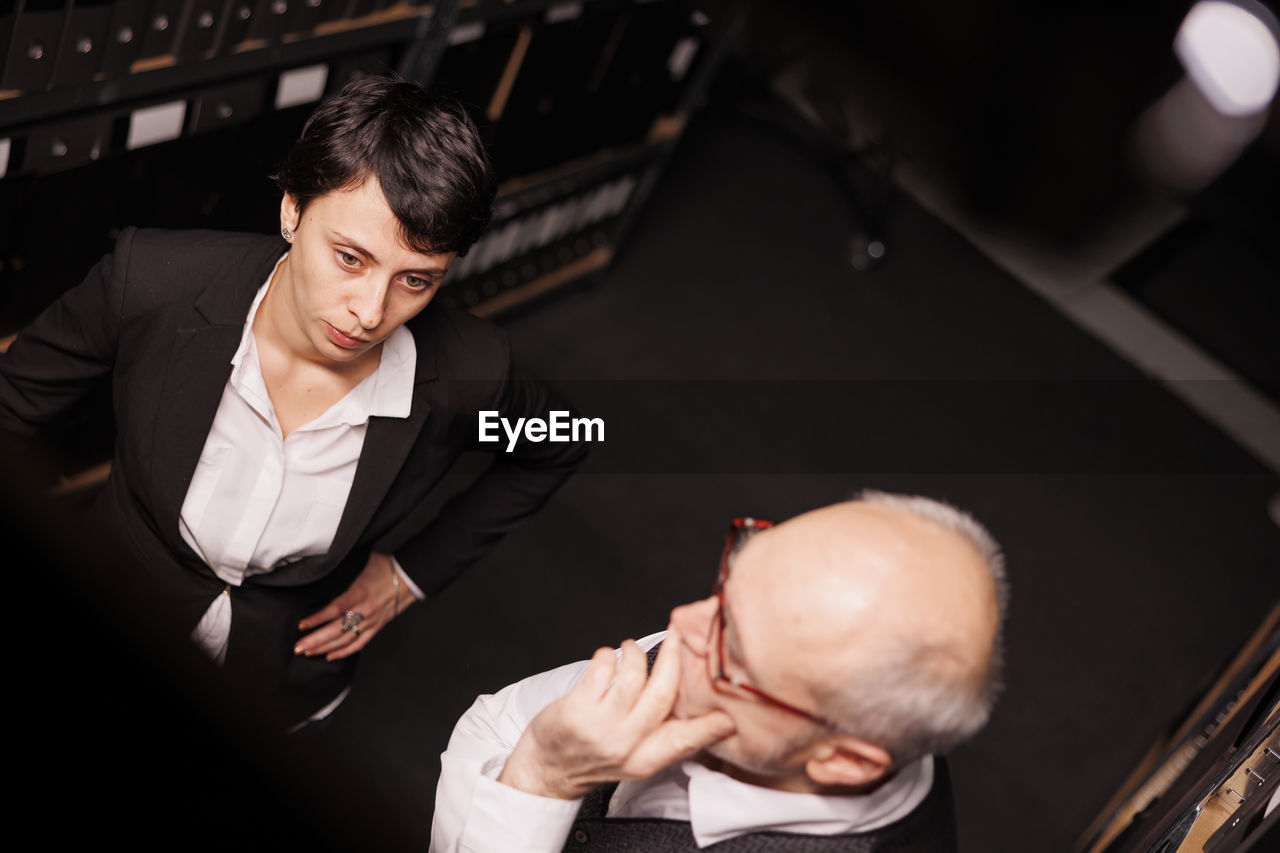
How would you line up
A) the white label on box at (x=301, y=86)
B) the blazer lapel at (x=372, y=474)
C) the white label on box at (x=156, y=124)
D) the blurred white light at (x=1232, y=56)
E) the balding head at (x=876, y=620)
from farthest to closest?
the white label on box at (x=301, y=86) → the white label on box at (x=156, y=124) → the blurred white light at (x=1232, y=56) → the blazer lapel at (x=372, y=474) → the balding head at (x=876, y=620)

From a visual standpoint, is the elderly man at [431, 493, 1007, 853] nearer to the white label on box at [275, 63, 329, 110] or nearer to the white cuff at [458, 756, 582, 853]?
the white cuff at [458, 756, 582, 853]

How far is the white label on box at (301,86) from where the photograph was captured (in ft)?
5.46

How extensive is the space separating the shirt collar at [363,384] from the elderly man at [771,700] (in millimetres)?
355

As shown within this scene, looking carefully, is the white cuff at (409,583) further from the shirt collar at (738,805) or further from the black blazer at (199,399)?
the shirt collar at (738,805)

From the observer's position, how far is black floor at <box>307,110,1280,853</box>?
104 cm

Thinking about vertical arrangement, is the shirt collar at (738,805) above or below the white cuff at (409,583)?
above

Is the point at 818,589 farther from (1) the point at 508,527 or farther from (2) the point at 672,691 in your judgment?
(1) the point at 508,527

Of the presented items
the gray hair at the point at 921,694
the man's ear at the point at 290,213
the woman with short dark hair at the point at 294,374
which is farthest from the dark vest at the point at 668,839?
the man's ear at the point at 290,213

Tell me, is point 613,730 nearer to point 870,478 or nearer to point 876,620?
point 876,620

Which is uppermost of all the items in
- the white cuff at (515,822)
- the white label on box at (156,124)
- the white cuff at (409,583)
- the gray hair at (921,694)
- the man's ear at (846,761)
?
the gray hair at (921,694)

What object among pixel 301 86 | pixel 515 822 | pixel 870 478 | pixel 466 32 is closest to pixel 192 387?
pixel 515 822

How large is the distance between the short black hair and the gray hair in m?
0.44

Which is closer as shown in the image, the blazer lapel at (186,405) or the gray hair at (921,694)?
the gray hair at (921,694)

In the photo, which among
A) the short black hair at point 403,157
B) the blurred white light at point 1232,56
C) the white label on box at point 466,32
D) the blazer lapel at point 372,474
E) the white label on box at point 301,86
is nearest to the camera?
the short black hair at point 403,157
